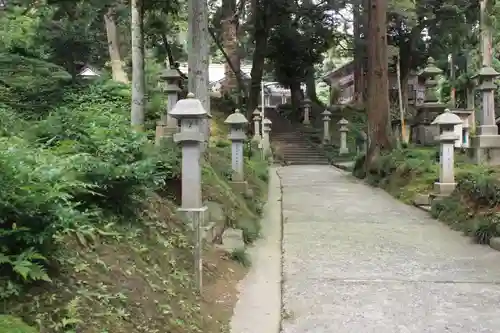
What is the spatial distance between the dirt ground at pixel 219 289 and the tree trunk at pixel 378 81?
8.80 meters

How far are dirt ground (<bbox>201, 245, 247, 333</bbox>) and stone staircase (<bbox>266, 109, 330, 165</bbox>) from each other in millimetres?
16656

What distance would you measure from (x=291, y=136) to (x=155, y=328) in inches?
906

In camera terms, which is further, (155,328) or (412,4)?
(412,4)

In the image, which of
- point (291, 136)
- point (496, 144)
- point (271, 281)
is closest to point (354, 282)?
point (271, 281)

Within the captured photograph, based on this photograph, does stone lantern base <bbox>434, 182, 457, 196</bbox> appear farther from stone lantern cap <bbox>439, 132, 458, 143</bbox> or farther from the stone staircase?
the stone staircase

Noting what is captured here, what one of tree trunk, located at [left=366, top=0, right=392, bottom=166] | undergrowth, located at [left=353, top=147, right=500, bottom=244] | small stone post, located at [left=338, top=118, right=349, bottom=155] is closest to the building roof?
tree trunk, located at [left=366, top=0, right=392, bottom=166]

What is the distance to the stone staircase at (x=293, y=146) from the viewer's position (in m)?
22.8

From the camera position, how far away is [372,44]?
13.9 meters

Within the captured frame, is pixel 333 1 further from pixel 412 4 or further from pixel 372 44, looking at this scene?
pixel 372 44

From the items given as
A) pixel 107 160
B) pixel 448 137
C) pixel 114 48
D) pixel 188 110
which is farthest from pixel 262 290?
pixel 114 48

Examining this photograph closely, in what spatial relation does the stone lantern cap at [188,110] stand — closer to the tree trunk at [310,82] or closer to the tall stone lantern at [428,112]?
the tall stone lantern at [428,112]

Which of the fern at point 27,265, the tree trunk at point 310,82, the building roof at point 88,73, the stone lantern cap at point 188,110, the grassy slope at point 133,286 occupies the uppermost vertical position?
the tree trunk at point 310,82

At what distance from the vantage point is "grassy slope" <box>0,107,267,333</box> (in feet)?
9.18

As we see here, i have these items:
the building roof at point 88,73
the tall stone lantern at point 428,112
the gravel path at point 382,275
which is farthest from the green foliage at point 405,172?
the building roof at point 88,73
